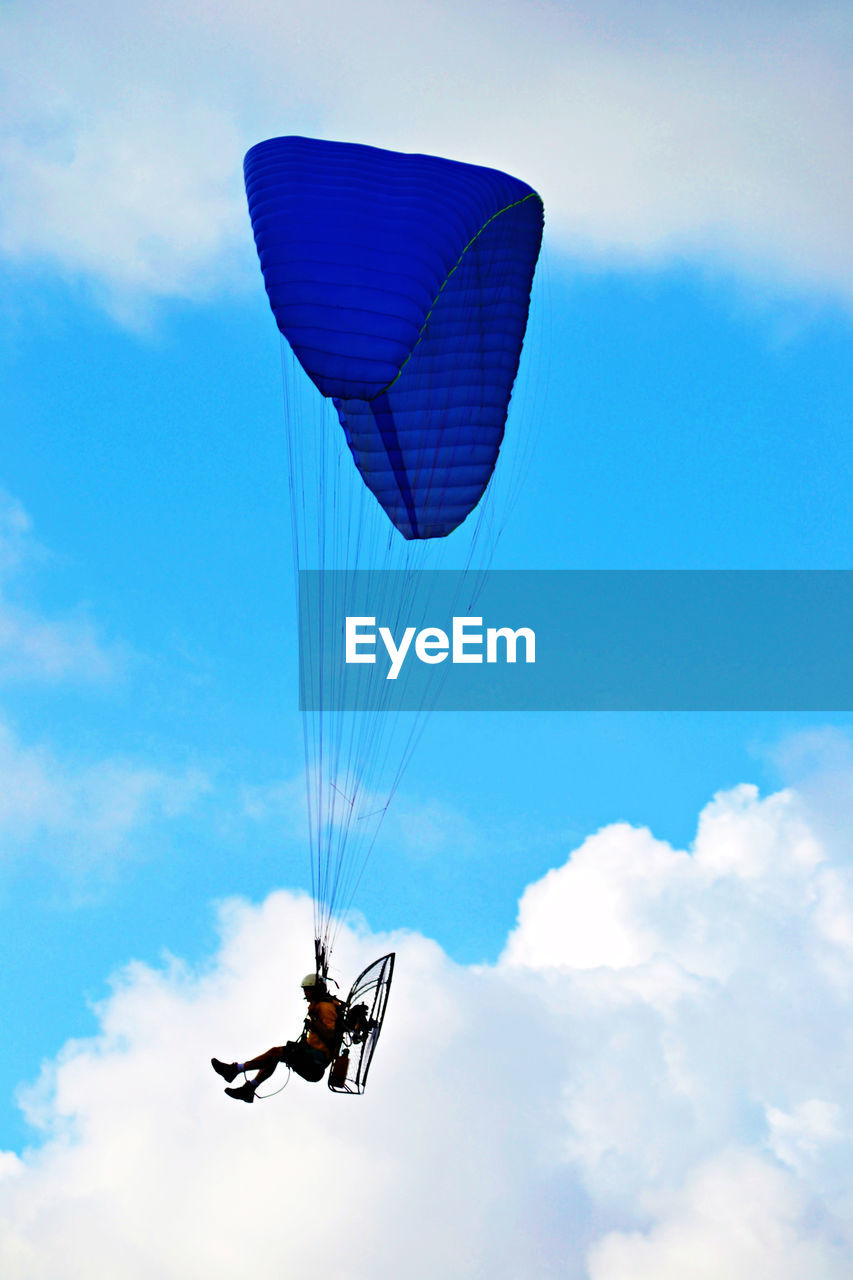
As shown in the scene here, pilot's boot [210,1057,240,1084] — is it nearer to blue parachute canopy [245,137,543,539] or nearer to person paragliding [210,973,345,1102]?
person paragliding [210,973,345,1102]

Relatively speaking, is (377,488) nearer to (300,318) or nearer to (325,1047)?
(300,318)

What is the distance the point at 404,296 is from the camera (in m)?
17.9

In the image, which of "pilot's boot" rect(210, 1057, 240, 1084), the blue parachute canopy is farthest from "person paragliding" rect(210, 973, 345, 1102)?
the blue parachute canopy

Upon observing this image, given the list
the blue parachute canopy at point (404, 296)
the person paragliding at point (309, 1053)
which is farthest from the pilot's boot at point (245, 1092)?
the blue parachute canopy at point (404, 296)

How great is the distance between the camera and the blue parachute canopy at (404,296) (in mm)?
17609

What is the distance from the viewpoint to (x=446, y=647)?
24.0 metres

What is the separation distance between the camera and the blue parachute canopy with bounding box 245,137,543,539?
57.8 ft

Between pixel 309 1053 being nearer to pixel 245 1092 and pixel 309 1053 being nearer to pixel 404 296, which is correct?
pixel 245 1092

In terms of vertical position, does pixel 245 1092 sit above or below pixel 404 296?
below

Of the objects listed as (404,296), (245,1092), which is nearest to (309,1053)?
(245,1092)

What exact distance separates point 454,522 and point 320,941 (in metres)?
6.40

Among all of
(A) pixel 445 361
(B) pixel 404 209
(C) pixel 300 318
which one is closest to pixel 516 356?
(A) pixel 445 361

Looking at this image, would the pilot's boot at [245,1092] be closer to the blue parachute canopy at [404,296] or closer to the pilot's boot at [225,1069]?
the pilot's boot at [225,1069]

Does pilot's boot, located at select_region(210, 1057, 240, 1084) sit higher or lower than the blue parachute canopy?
lower
